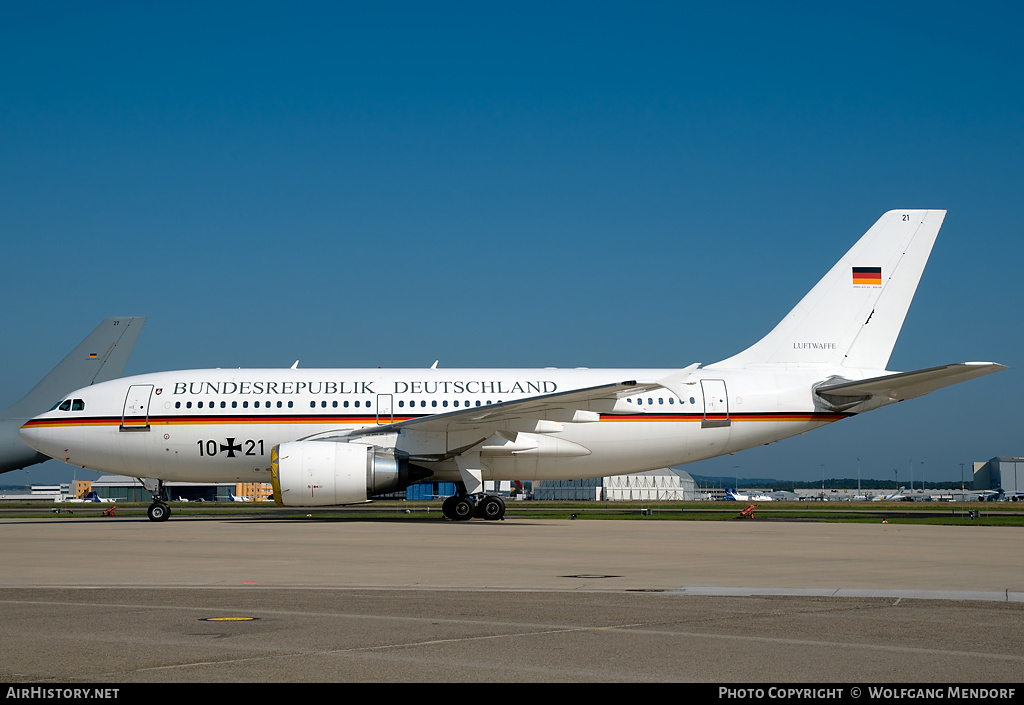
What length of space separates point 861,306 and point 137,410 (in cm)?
2028

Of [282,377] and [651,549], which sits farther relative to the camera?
[282,377]

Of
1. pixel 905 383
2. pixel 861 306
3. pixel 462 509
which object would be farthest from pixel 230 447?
pixel 861 306

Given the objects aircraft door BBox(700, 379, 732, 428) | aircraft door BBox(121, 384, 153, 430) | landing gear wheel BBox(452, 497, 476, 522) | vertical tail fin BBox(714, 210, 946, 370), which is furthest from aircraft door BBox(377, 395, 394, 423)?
vertical tail fin BBox(714, 210, 946, 370)

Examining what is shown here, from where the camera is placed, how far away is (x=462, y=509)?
25625 millimetres

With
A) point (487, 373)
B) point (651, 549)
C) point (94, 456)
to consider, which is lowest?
point (651, 549)

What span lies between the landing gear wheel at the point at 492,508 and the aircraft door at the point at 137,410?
30.0 feet

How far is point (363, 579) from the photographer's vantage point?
11.1m

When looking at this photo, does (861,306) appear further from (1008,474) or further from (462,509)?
(1008,474)

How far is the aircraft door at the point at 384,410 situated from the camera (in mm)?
25984

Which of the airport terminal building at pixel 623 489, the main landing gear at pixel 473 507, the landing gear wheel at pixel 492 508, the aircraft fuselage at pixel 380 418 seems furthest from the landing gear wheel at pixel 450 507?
the airport terminal building at pixel 623 489

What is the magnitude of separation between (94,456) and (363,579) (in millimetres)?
17984

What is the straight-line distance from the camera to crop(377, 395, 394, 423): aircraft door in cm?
2598

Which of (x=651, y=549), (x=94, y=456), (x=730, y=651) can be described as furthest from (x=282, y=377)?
(x=730, y=651)
